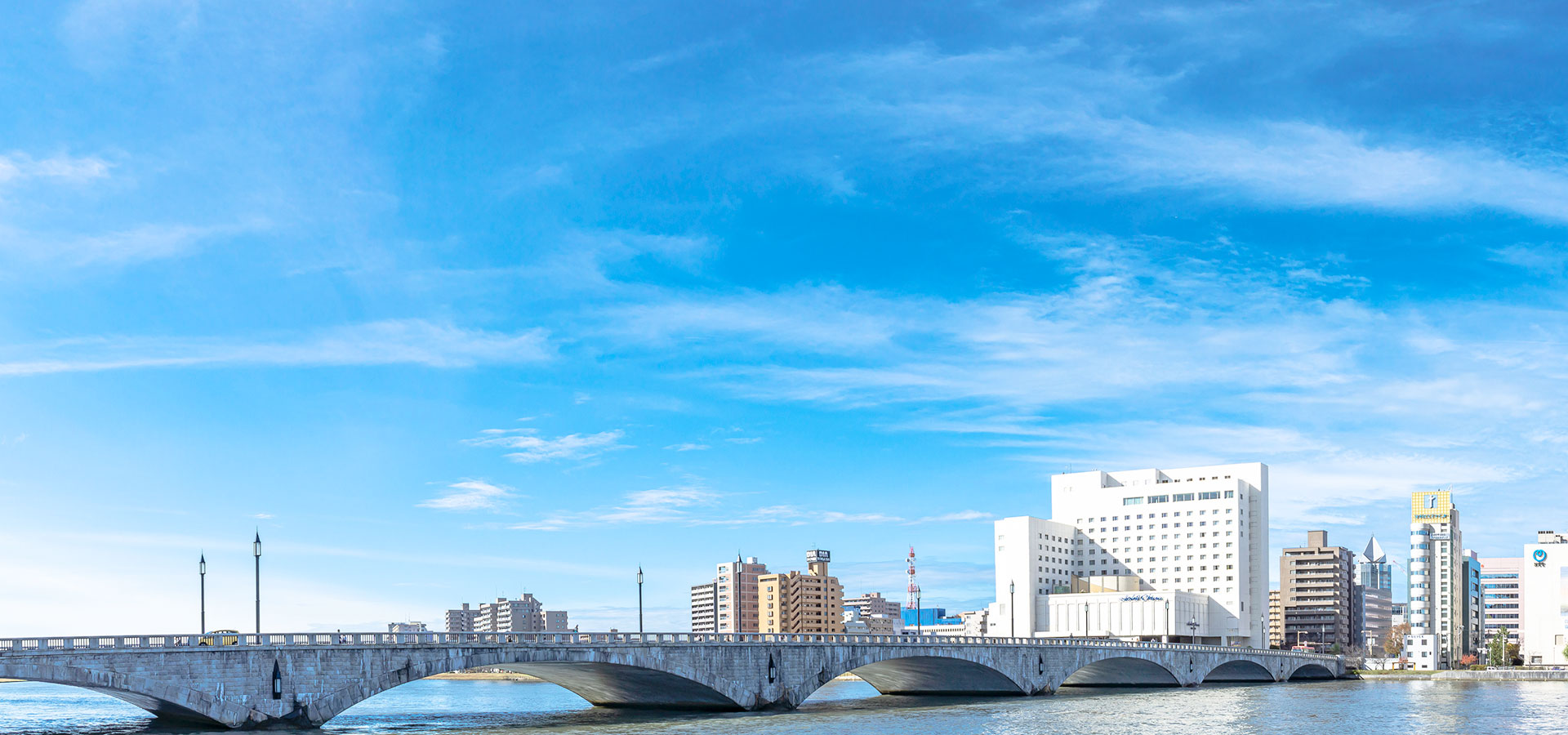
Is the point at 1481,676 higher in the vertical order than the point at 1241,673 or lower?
lower

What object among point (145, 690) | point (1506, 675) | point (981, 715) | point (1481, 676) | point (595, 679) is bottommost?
point (1481, 676)

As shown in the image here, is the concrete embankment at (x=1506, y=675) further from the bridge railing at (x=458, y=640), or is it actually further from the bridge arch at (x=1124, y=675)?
the bridge railing at (x=458, y=640)

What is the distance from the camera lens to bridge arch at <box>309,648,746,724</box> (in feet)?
280

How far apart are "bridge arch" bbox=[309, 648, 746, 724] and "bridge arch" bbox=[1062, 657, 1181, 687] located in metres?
59.1

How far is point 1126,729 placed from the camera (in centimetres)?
9125

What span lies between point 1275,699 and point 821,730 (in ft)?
198

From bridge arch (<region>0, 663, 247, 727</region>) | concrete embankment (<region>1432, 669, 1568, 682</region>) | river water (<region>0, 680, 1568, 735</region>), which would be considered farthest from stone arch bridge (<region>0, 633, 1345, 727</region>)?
concrete embankment (<region>1432, 669, 1568, 682</region>)

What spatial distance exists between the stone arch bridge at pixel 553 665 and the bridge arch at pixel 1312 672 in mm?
42808

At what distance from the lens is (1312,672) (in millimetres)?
193375

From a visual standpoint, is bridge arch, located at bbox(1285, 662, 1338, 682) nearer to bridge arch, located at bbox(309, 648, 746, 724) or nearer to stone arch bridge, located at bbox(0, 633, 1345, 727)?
stone arch bridge, located at bbox(0, 633, 1345, 727)

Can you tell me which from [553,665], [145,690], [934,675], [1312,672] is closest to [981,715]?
[934,675]

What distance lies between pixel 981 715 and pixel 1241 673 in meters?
91.7

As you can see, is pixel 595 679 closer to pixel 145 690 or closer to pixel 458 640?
pixel 458 640

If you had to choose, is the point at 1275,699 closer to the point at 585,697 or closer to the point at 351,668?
the point at 585,697
